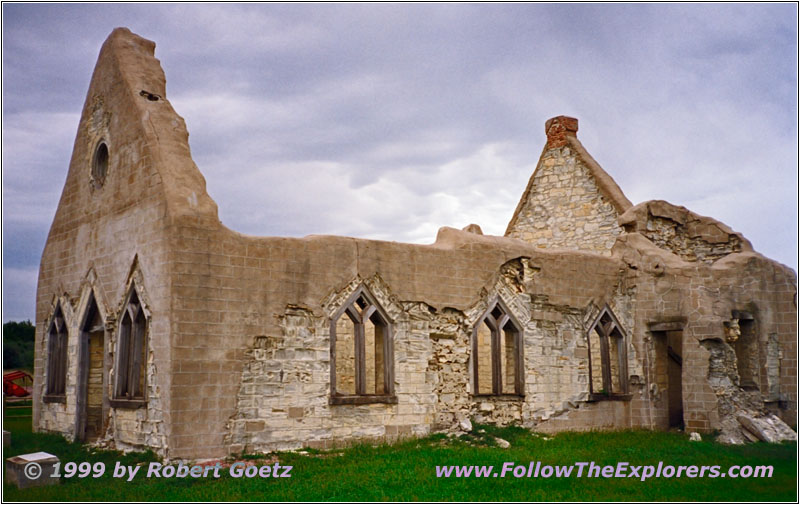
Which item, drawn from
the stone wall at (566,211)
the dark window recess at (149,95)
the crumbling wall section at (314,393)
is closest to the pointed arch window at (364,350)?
the crumbling wall section at (314,393)

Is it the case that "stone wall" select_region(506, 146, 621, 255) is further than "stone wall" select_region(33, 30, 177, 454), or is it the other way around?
"stone wall" select_region(506, 146, 621, 255)

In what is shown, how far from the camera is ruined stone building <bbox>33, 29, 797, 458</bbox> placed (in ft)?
39.3

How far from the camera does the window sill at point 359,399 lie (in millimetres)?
12969

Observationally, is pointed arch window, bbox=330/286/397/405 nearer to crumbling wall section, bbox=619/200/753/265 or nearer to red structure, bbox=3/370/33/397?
crumbling wall section, bbox=619/200/753/265

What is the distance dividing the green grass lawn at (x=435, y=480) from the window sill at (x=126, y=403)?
0.70 m

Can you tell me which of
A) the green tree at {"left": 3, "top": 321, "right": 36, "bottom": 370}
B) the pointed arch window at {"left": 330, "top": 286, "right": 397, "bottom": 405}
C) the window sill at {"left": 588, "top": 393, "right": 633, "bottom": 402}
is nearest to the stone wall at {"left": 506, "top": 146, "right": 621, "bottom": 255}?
the window sill at {"left": 588, "top": 393, "right": 633, "bottom": 402}

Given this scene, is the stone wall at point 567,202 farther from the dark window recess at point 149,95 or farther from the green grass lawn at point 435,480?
the dark window recess at point 149,95

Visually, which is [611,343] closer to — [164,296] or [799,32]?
[799,32]

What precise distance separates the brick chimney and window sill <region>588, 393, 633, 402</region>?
795cm

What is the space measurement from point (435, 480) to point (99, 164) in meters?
8.27

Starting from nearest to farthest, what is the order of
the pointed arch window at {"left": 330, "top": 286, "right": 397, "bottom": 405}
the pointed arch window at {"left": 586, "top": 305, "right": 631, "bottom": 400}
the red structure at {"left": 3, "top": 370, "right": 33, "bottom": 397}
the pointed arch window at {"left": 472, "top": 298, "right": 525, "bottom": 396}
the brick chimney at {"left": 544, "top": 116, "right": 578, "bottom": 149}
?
1. the pointed arch window at {"left": 330, "top": 286, "right": 397, "bottom": 405}
2. the pointed arch window at {"left": 472, "top": 298, "right": 525, "bottom": 396}
3. the pointed arch window at {"left": 586, "top": 305, "right": 631, "bottom": 400}
4. the brick chimney at {"left": 544, "top": 116, "right": 578, "bottom": 149}
5. the red structure at {"left": 3, "top": 370, "right": 33, "bottom": 397}

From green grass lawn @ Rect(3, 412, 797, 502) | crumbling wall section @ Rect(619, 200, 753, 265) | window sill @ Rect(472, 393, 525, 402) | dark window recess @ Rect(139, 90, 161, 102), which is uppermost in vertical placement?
dark window recess @ Rect(139, 90, 161, 102)

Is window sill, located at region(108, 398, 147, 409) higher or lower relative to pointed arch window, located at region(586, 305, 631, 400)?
lower

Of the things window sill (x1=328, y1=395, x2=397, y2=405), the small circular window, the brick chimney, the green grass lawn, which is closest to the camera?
the green grass lawn
